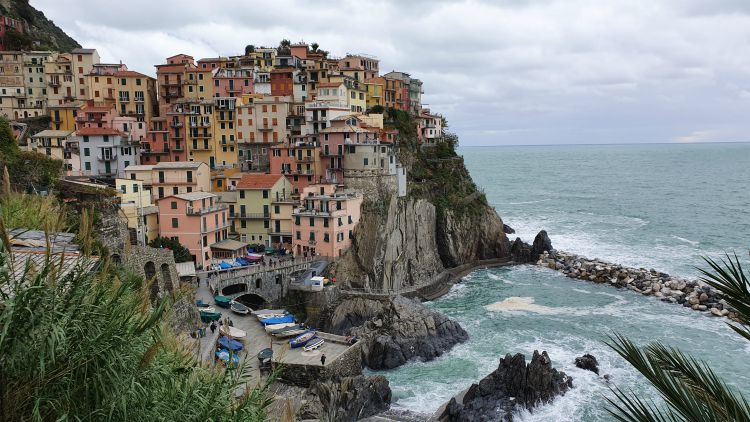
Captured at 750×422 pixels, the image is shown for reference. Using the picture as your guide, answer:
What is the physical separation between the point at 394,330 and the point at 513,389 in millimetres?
11004

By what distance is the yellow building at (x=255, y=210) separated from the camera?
56.0 meters

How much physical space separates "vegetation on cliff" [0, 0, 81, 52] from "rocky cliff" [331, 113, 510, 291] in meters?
57.9

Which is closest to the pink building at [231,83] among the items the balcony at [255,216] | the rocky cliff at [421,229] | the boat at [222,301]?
the rocky cliff at [421,229]

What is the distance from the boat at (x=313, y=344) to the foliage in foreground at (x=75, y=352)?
85.8 ft

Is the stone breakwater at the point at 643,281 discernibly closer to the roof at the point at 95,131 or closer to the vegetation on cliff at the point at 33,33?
the roof at the point at 95,131

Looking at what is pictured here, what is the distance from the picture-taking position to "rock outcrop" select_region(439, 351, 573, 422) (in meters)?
30.7

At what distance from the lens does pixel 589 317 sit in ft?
158

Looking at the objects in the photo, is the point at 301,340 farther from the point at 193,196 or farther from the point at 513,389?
the point at 193,196

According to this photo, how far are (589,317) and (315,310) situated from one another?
22.2 m

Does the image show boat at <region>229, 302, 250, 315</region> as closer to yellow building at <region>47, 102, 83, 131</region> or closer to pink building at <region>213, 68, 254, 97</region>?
pink building at <region>213, 68, 254, 97</region>

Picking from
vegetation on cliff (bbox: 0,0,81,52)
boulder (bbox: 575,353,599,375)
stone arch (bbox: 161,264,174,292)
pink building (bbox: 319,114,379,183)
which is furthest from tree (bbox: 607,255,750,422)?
vegetation on cliff (bbox: 0,0,81,52)

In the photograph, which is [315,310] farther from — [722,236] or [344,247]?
[722,236]

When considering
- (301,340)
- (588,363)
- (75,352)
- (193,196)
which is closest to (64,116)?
(193,196)

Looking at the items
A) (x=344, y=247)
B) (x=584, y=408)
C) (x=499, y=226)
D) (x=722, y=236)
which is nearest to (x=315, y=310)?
(x=344, y=247)
